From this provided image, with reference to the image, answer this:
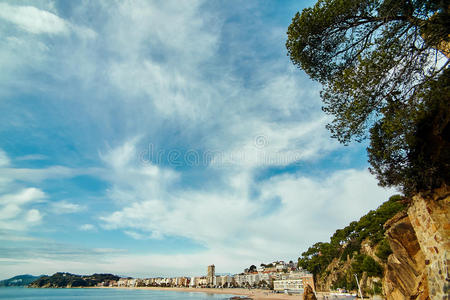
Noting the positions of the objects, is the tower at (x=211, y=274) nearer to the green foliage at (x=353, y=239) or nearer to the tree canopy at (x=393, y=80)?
the green foliage at (x=353, y=239)

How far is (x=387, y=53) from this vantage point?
7.64m

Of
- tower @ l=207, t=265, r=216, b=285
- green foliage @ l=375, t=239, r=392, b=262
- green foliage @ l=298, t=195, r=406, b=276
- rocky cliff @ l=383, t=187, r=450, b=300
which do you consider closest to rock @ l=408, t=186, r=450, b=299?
rocky cliff @ l=383, t=187, r=450, b=300

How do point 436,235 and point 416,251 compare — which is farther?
point 416,251

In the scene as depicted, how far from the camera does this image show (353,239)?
166 ft

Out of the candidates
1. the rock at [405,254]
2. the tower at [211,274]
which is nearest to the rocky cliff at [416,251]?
the rock at [405,254]

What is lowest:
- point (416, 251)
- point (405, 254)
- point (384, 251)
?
point (405, 254)

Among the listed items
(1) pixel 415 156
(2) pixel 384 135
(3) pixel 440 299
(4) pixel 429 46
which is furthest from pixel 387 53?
(3) pixel 440 299

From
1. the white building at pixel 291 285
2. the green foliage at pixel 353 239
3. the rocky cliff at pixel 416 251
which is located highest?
the green foliage at pixel 353 239

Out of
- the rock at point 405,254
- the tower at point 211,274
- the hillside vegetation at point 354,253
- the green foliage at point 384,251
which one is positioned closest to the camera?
the rock at point 405,254

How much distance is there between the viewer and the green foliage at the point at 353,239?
116ft

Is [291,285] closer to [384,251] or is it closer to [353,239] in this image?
[353,239]

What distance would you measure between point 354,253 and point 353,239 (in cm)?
642

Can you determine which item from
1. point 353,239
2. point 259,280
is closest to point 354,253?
point 353,239

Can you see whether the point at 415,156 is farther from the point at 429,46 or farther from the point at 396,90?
the point at 429,46
